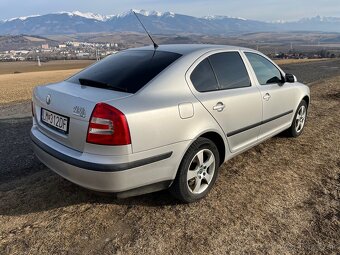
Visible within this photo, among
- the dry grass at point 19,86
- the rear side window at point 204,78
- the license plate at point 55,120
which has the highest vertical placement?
the rear side window at point 204,78

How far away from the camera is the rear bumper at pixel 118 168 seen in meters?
2.87

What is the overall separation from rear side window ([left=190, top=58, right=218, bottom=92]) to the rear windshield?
0.27 metres

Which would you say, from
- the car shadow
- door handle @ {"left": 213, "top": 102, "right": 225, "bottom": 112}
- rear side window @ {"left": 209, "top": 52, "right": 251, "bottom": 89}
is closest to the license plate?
the car shadow

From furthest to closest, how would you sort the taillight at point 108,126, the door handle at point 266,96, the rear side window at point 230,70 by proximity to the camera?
the door handle at point 266,96 < the rear side window at point 230,70 < the taillight at point 108,126

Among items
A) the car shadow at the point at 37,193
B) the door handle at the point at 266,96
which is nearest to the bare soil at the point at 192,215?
the car shadow at the point at 37,193

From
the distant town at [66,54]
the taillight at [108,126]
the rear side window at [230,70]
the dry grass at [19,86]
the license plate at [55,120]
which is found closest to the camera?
the taillight at [108,126]

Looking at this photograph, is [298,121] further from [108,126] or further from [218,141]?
[108,126]

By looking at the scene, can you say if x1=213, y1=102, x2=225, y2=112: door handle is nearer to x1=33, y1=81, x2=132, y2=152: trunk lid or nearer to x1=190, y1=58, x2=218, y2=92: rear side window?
x1=190, y1=58, x2=218, y2=92: rear side window

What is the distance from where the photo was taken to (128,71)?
3.50m

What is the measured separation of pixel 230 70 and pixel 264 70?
91cm

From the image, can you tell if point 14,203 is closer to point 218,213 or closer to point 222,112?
point 218,213

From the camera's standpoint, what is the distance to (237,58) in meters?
4.29

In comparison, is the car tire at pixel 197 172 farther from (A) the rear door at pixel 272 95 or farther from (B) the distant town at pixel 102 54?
(B) the distant town at pixel 102 54

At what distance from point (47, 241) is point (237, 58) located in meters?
2.98
